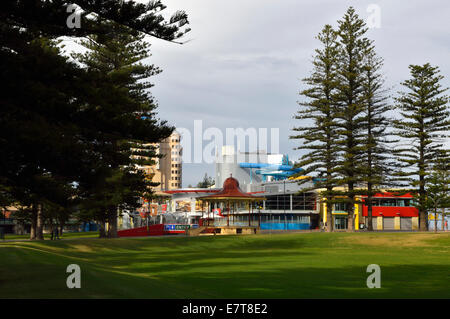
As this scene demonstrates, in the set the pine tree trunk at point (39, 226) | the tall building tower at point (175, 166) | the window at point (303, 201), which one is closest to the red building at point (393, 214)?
the window at point (303, 201)

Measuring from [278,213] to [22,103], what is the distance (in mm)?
64974

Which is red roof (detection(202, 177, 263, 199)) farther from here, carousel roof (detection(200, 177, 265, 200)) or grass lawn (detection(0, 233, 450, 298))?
grass lawn (detection(0, 233, 450, 298))

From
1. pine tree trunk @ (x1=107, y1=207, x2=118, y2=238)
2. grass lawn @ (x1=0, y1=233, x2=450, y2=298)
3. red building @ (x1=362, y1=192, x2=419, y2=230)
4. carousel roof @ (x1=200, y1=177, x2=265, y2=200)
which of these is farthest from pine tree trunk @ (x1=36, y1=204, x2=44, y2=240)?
red building @ (x1=362, y1=192, x2=419, y2=230)

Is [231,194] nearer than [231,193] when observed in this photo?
Yes

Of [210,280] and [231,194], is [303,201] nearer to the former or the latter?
[231,194]

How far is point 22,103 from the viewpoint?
13141 millimetres

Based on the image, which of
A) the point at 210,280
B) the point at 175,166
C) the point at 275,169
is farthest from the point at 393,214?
the point at 175,166

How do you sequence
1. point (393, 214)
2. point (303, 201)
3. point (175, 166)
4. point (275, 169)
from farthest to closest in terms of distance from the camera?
point (175, 166) → point (275, 169) → point (393, 214) → point (303, 201)

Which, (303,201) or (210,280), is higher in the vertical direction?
(303,201)

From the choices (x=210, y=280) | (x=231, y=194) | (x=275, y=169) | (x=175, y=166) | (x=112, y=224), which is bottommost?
(x=210, y=280)

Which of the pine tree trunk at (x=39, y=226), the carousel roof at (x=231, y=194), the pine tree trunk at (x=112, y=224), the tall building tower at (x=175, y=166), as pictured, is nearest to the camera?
the pine tree trunk at (x=112, y=224)

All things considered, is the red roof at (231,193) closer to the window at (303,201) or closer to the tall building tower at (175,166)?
the window at (303,201)

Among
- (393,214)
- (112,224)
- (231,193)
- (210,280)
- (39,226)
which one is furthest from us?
(393,214)
